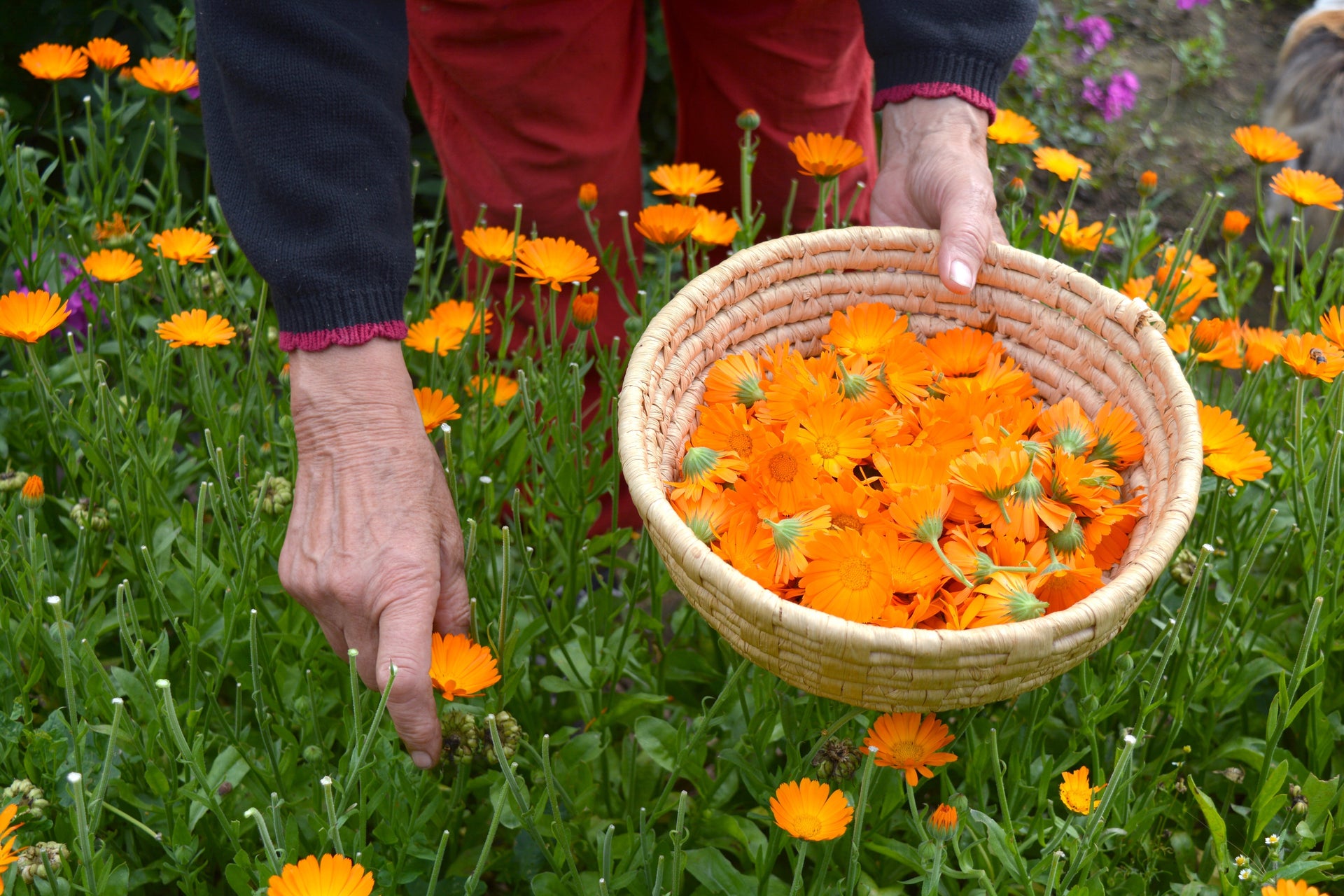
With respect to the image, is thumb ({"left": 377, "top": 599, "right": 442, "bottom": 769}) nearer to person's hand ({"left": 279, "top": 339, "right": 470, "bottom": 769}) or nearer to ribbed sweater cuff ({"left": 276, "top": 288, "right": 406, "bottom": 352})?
person's hand ({"left": 279, "top": 339, "right": 470, "bottom": 769})

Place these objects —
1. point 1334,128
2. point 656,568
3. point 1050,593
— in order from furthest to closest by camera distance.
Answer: point 1334,128, point 656,568, point 1050,593

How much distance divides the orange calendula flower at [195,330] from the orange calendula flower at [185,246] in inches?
5.4

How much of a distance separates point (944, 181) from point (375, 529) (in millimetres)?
685

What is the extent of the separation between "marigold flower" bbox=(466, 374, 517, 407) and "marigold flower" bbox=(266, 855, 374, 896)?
633 millimetres

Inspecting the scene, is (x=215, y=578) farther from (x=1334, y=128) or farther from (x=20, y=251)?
(x=1334, y=128)

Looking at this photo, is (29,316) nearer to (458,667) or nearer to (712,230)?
(458,667)

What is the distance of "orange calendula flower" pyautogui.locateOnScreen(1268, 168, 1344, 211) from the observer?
138cm

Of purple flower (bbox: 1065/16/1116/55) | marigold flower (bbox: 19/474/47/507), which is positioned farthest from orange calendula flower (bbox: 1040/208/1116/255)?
purple flower (bbox: 1065/16/1116/55)

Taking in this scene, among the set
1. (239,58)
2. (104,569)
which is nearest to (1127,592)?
(239,58)

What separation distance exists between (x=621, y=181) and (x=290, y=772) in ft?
3.25

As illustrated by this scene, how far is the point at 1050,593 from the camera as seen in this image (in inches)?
37.4

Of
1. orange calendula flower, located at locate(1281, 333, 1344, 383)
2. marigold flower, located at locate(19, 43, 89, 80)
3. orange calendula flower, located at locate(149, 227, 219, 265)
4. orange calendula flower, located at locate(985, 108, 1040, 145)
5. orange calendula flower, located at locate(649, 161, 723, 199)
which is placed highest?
orange calendula flower, located at locate(985, 108, 1040, 145)

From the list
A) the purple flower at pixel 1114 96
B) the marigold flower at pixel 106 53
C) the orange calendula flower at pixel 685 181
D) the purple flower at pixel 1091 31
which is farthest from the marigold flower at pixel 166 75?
the purple flower at pixel 1091 31

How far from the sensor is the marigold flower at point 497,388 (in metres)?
1.31
